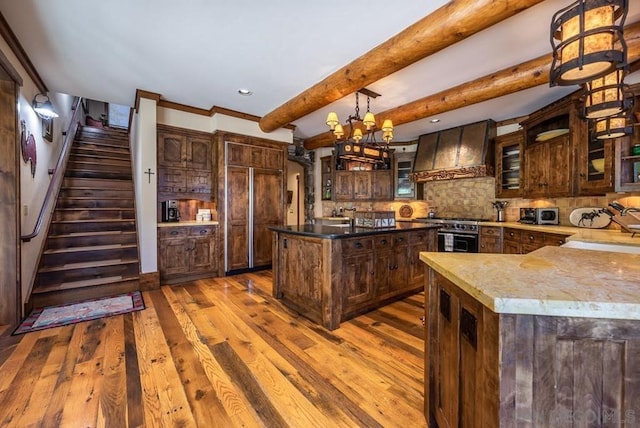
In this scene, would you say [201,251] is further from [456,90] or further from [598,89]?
[598,89]

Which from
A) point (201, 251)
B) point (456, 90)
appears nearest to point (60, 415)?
point (201, 251)

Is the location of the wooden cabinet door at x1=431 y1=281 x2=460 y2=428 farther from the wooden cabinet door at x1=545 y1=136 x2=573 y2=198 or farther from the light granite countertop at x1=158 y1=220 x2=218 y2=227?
the light granite countertop at x1=158 y1=220 x2=218 y2=227

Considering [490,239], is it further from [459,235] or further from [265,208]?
[265,208]

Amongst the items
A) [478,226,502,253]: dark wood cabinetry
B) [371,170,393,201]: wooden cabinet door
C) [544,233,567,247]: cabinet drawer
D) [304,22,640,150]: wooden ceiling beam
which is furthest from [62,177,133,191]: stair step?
[544,233,567,247]: cabinet drawer

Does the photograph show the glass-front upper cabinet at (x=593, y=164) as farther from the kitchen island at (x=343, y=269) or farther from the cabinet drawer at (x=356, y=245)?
the cabinet drawer at (x=356, y=245)

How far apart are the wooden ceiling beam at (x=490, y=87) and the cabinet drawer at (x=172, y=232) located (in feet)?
12.3

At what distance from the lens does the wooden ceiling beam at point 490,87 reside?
7.70 feet

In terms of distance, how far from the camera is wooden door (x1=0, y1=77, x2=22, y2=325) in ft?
8.89

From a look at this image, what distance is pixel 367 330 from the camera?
2684 mm

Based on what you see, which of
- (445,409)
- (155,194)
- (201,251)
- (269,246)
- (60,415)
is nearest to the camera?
(445,409)

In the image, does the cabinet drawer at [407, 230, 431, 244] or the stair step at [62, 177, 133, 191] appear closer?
the cabinet drawer at [407, 230, 431, 244]

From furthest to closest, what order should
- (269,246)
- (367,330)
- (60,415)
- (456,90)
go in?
(269,246) < (456,90) < (367,330) < (60,415)

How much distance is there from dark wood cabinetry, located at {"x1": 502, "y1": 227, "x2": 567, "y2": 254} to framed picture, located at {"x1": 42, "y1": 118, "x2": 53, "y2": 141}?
6.97 metres

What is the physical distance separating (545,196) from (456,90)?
2.15 meters
